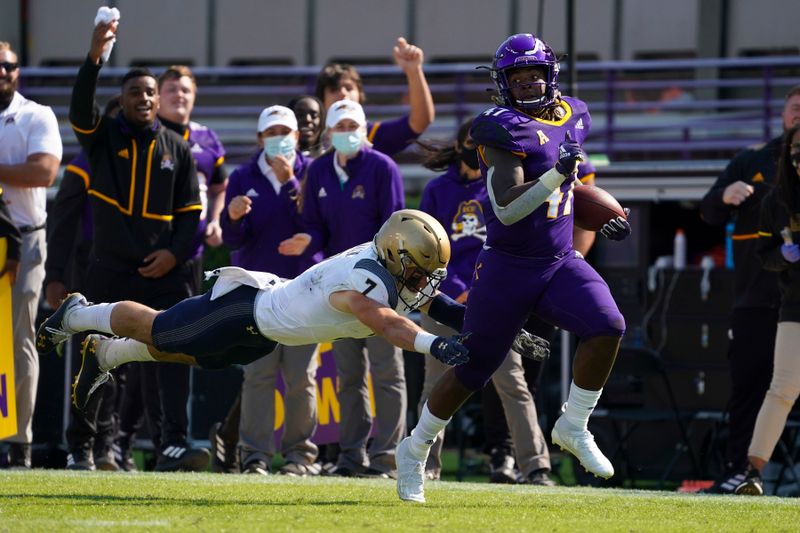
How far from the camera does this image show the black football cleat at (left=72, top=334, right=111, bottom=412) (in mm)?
7324

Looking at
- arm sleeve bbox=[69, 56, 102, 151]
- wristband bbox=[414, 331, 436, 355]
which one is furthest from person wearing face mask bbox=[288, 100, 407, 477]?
wristband bbox=[414, 331, 436, 355]

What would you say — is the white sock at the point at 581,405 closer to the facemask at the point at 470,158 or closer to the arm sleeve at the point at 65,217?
the facemask at the point at 470,158

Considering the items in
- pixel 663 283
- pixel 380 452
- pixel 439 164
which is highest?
A: pixel 439 164

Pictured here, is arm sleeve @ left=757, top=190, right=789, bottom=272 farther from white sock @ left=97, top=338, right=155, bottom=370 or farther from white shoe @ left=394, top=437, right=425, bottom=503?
white sock @ left=97, top=338, right=155, bottom=370

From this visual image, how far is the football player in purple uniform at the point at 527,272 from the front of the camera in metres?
6.45

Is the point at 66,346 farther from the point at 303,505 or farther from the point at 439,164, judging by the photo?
the point at 303,505

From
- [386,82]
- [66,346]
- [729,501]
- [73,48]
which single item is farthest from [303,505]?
[73,48]

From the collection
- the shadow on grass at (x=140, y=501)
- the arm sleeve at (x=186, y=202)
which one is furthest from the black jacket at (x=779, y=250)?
the arm sleeve at (x=186, y=202)

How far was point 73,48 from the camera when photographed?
2277cm

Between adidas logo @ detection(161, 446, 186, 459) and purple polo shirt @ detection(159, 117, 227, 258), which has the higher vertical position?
purple polo shirt @ detection(159, 117, 227, 258)

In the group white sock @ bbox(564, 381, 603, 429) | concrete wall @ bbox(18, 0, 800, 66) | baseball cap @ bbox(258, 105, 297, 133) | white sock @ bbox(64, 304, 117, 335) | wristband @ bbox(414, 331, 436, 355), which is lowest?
white sock @ bbox(564, 381, 603, 429)

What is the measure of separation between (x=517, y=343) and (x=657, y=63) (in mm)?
11342

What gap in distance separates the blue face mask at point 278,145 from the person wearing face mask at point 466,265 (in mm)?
760

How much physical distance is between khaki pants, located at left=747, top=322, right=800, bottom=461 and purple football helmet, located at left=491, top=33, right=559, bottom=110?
6.76 feet
